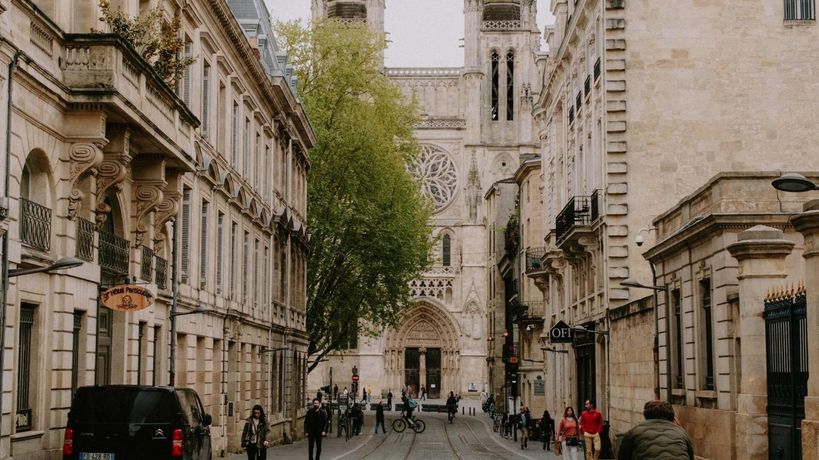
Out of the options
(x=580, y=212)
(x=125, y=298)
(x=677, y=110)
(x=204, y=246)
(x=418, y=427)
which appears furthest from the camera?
(x=418, y=427)

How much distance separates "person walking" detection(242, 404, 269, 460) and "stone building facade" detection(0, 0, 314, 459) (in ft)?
6.14

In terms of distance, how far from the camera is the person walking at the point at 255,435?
2656 cm

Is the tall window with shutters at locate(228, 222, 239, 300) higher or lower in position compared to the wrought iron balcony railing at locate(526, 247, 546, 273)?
lower

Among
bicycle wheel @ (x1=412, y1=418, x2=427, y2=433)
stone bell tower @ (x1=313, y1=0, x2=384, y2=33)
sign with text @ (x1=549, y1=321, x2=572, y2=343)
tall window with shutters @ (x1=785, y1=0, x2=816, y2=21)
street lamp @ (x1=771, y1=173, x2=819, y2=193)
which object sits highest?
stone bell tower @ (x1=313, y1=0, x2=384, y2=33)

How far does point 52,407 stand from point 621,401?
720 inches

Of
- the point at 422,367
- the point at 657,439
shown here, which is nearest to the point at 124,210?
the point at 657,439

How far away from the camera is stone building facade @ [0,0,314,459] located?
17.4 m

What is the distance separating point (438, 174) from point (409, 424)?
4280 cm

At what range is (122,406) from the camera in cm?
1731

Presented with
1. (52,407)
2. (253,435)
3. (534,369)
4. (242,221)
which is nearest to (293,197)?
(242,221)

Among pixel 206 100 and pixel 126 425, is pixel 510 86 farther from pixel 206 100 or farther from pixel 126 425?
pixel 126 425

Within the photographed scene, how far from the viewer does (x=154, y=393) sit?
1762 cm

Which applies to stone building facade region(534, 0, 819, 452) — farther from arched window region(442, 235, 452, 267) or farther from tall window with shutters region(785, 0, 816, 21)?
arched window region(442, 235, 452, 267)

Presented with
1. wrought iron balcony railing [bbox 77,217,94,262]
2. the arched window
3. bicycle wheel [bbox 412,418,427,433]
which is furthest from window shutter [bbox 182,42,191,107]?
the arched window
